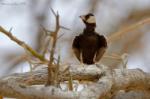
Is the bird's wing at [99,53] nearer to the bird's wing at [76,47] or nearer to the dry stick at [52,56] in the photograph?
the bird's wing at [76,47]

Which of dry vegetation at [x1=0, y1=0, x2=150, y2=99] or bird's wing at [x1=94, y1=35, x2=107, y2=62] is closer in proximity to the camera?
dry vegetation at [x1=0, y1=0, x2=150, y2=99]

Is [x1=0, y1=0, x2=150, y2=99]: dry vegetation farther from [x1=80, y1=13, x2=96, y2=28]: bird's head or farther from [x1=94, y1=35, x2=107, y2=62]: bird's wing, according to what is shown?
[x1=80, y1=13, x2=96, y2=28]: bird's head

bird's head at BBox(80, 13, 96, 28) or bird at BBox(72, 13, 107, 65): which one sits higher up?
bird's head at BBox(80, 13, 96, 28)

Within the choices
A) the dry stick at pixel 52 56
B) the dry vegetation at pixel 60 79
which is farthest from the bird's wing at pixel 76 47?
the dry stick at pixel 52 56

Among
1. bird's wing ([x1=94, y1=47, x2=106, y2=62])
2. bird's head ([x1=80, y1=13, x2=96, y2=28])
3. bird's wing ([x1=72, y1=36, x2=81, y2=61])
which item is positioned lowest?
bird's wing ([x1=94, y1=47, x2=106, y2=62])

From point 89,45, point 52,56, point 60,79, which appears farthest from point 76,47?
point 52,56

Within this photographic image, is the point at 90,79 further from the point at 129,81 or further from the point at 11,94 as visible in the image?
the point at 11,94

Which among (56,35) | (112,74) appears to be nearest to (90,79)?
(112,74)

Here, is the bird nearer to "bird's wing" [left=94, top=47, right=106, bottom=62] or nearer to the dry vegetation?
"bird's wing" [left=94, top=47, right=106, bottom=62]

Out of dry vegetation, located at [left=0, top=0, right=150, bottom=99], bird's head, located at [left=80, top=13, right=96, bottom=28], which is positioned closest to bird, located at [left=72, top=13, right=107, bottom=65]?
bird's head, located at [left=80, top=13, right=96, bottom=28]

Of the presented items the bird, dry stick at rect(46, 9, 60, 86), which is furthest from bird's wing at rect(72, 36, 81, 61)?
dry stick at rect(46, 9, 60, 86)
